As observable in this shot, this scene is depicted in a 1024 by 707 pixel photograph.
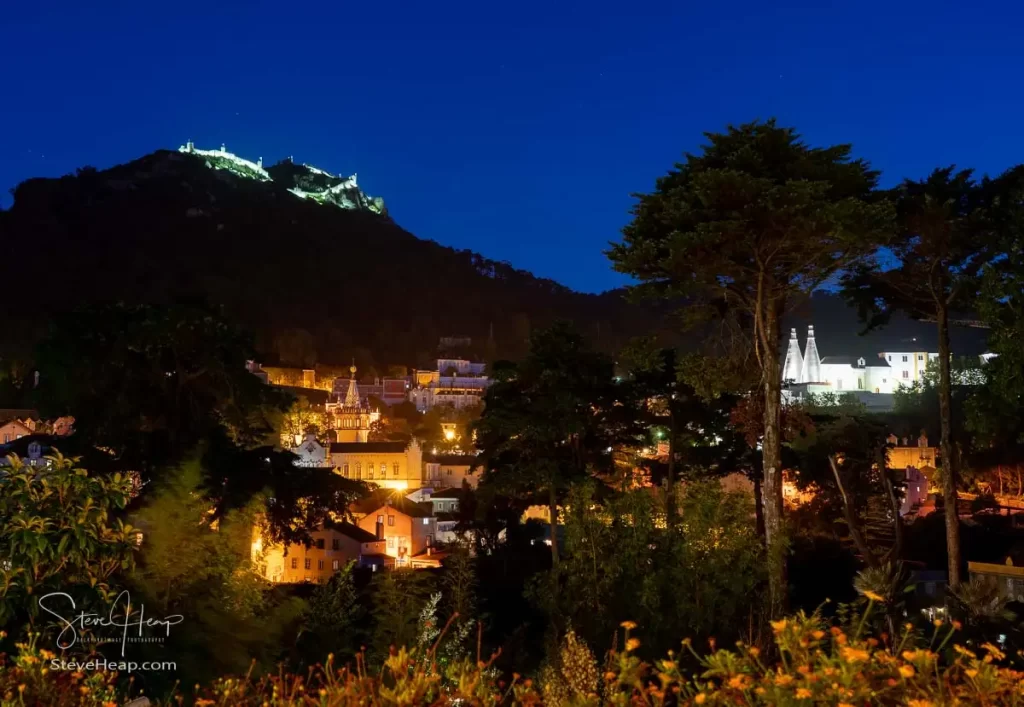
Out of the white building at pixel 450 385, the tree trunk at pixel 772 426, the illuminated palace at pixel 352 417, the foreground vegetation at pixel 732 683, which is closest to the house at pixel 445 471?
the illuminated palace at pixel 352 417

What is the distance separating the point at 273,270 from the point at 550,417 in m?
90.4

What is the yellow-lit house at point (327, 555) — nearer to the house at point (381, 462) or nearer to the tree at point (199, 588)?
the house at point (381, 462)

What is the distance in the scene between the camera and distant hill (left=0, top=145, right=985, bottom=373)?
83.9m

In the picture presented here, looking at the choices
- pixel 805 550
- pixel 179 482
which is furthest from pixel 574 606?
pixel 805 550

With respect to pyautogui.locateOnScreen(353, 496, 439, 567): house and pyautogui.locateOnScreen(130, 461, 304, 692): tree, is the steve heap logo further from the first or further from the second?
pyautogui.locateOnScreen(353, 496, 439, 567): house

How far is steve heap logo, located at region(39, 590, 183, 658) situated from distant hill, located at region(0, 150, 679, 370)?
7201 centimetres

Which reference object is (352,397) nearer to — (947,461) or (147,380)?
(147,380)

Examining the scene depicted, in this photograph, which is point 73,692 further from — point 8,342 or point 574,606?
point 8,342

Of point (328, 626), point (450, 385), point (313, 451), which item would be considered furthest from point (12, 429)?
point (328, 626)

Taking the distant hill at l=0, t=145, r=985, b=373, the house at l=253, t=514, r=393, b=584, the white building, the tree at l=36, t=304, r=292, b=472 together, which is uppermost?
the distant hill at l=0, t=145, r=985, b=373

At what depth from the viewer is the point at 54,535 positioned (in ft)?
12.9

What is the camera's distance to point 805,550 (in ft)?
65.0

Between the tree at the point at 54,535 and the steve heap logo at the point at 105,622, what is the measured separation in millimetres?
68

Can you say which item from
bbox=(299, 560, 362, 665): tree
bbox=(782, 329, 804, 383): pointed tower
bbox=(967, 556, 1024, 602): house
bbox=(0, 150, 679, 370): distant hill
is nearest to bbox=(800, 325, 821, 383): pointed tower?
bbox=(782, 329, 804, 383): pointed tower
